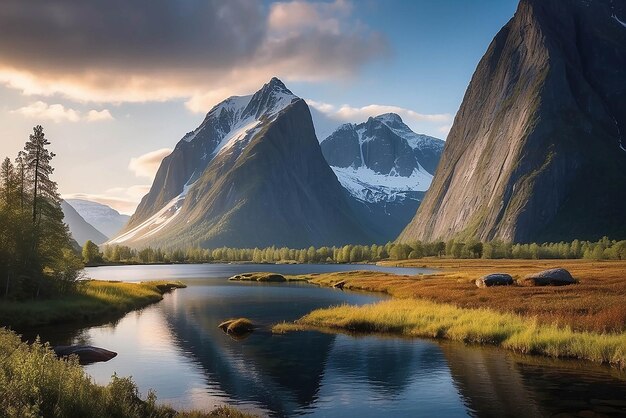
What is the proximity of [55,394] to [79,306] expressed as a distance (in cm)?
5587

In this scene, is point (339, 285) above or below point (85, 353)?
below

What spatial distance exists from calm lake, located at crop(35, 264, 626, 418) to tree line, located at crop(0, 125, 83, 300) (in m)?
13.4

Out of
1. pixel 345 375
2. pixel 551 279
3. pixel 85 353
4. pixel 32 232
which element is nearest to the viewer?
pixel 345 375

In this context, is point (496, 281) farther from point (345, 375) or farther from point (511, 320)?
point (345, 375)

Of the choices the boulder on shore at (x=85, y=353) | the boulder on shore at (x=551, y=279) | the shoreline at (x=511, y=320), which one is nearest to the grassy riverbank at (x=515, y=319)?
the shoreline at (x=511, y=320)

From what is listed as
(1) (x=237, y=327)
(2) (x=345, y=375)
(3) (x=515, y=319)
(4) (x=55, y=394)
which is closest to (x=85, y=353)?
(1) (x=237, y=327)

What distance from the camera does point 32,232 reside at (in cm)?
7019

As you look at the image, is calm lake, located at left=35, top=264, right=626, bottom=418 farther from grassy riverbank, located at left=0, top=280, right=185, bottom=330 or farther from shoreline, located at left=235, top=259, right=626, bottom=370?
grassy riverbank, located at left=0, top=280, right=185, bottom=330

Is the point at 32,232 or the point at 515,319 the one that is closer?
the point at 515,319

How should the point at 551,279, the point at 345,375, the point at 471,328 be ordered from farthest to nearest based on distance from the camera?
the point at 551,279 < the point at 471,328 < the point at 345,375

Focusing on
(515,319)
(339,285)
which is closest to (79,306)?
(515,319)

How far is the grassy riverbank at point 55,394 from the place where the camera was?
20516 millimetres

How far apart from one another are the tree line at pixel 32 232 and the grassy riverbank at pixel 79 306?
119 inches

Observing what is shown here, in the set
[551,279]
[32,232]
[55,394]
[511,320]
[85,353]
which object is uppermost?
[32,232]
